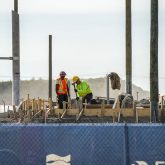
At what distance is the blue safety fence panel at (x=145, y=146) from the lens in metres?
14.0

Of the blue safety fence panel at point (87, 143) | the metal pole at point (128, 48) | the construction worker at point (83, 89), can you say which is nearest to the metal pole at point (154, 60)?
the construction worker at point (83, 89)

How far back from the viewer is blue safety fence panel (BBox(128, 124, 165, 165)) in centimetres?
1404

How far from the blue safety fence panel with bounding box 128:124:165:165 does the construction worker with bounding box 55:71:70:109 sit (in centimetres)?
1295

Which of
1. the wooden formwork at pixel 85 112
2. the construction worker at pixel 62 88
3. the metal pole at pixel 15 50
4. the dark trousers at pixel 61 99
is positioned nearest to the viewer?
the wooden formwork at pixel 85 112

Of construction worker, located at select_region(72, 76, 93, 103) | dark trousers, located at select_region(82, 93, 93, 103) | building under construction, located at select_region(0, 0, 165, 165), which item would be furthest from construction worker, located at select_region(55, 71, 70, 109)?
building under construction, located at select_region(0, 0, 165, 165)

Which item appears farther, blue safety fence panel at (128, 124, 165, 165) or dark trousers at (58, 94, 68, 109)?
dark trousers at (58, 94, 68, 109)

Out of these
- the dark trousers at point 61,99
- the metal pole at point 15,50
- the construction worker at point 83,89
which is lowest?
the dark trousers at point 61,99

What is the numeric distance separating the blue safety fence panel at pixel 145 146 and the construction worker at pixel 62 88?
510 inches

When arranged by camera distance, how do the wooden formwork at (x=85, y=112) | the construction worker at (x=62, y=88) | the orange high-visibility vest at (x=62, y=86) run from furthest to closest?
the orange high-visibility vest at (x=62, y=86)
the construction worker at (x=62, y=88)
the wooden formwork at (x=85, y=112)

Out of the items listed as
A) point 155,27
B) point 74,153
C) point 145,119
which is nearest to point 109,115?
point 145,119

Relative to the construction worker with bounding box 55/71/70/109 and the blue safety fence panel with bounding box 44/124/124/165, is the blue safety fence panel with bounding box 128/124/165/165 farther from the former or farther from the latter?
the construction worker with bounding box 55/71/70/109

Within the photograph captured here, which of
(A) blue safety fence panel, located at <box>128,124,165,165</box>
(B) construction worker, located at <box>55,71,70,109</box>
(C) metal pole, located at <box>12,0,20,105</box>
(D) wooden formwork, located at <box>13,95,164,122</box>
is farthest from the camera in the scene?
(C) metal pole, located at <box>12,0,20,105</box>

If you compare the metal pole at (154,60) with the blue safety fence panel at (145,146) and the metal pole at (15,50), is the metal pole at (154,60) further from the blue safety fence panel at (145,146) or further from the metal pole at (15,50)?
the metal pole at (15,50)

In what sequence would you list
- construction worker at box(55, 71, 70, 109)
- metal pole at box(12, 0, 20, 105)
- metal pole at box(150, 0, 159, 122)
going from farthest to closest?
metal pole at box(12, 0, 20, 105)
construction worker at box(55, 71, 70, 109)
metal pole at box(150, 0, 159, 122)
